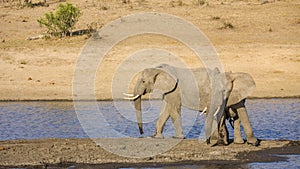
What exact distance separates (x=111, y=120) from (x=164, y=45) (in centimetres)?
821

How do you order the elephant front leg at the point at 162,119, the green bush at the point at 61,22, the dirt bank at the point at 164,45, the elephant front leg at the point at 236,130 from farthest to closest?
the green bush at the point at 61,22
the dirt bank at the point at 164,45
the elephant front leg at the point at 162,119
the elephant front leg at the point at 236,130

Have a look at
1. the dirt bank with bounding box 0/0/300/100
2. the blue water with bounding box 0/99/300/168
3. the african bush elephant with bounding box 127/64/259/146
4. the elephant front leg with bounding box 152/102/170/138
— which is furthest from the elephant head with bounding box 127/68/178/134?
the dirt bank with bounding box 0/0/300/100

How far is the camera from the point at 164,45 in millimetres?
25859

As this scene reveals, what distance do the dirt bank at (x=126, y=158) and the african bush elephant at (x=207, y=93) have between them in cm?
37

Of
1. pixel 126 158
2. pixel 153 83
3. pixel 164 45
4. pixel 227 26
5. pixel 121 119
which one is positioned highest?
pixel 153 83

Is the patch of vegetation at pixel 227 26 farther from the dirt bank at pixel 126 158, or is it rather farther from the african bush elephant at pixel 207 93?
the dirt bank at pixel 126 158

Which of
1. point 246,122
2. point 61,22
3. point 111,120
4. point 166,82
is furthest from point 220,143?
point 61,22

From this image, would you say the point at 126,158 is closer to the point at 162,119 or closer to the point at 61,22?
the point at 162,119

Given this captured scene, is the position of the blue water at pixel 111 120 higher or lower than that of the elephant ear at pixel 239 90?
lower

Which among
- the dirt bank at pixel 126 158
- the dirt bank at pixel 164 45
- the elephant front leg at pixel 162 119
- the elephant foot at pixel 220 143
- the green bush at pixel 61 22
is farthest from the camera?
the green bush at pixel 61 22

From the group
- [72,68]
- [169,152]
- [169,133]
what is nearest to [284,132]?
[169,133]

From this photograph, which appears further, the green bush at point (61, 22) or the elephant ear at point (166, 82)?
the green bush at point (61, 22)

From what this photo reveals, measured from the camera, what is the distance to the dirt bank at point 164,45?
22469mm

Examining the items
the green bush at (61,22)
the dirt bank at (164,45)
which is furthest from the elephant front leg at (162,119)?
the green bush at (61,22)
